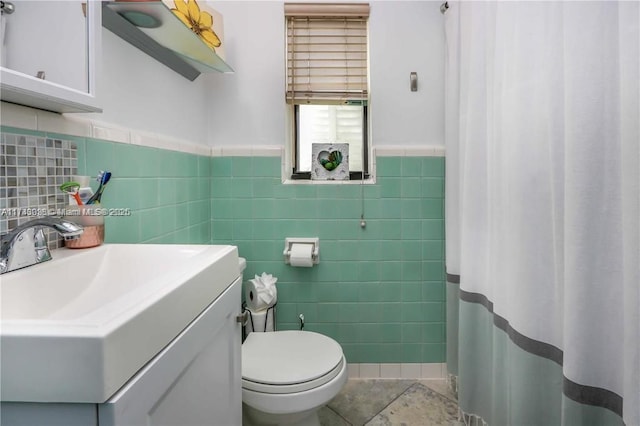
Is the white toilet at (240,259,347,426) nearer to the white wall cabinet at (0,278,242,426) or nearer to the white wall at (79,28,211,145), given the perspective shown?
the white wall cabinet at (0,278,242,426)

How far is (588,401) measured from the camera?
0.75 metres

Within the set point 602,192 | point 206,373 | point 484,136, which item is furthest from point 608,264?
point 206,373

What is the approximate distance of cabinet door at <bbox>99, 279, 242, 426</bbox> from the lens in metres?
0.46

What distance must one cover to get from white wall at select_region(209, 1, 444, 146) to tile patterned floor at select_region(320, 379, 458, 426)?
1.31 meters

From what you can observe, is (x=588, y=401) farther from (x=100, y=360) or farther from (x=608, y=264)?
(x=100, y=360)

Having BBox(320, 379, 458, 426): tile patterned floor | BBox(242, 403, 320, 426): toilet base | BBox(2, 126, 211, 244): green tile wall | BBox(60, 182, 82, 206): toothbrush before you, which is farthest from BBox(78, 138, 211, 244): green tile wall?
BBox(320, 379, 458, 426): tile patterned floor

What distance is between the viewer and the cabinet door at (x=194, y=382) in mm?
455

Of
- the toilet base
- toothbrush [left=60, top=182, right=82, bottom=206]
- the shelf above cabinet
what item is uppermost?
the shelf above cabinet

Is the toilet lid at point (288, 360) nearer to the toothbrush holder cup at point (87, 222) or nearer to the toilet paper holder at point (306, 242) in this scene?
the toilet paper holder at point (306, 242)

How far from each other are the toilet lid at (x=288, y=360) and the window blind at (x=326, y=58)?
48.3 inches

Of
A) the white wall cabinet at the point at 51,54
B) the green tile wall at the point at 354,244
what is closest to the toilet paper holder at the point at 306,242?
the green tile wall at the point at 354,244

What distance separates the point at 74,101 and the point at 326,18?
57.6 inches

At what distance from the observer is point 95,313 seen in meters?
0.45

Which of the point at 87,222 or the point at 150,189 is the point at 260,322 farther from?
the point at 87,222
